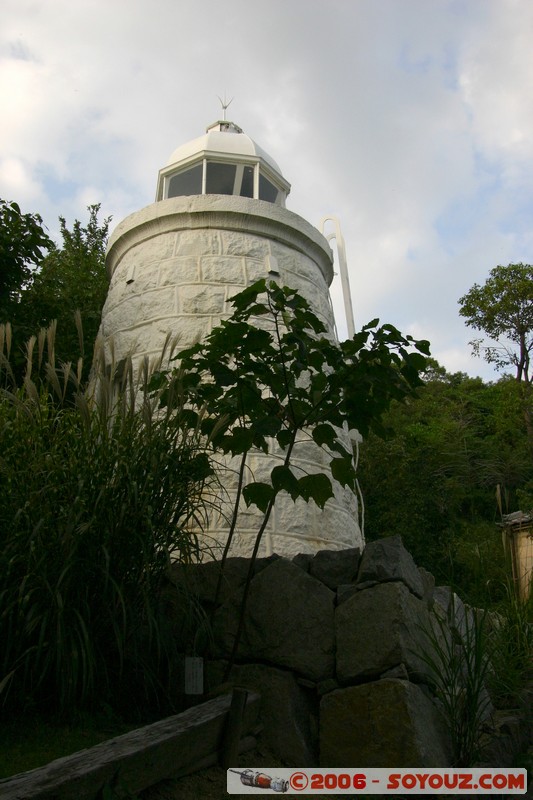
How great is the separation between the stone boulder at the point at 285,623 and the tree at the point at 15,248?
3247 mm

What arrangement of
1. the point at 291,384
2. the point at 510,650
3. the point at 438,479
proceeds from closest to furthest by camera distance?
the point at 291,384 < the point at 510,650 < the point at 438,479

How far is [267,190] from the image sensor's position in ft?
22.5

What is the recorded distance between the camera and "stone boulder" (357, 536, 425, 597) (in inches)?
120

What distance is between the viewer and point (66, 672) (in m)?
2.44

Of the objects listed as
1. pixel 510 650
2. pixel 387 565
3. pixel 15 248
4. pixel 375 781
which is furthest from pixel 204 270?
pixel 375 781

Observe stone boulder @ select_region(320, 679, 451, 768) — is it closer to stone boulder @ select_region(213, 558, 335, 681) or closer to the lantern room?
stone boulder @ select_region(213, 558, 335, 681)

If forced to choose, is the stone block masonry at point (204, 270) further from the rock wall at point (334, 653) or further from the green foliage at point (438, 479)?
the green foliage at point (438, 479)

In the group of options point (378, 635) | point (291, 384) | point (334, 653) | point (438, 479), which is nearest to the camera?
point (378, 635)

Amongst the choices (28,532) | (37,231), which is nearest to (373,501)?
(37,231)

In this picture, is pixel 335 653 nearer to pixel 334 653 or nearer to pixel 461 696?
pixel 334 653

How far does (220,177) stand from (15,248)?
198 cm

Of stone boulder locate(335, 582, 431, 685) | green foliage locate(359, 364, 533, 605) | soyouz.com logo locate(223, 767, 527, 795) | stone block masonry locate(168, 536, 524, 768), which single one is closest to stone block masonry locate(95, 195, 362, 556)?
stone block masonry locate(168, 536, 524, 768)

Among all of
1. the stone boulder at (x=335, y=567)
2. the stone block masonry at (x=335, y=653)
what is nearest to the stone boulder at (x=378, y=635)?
the stone block masonry at (x=335, y=653)

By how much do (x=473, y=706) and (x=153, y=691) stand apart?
1185mm
